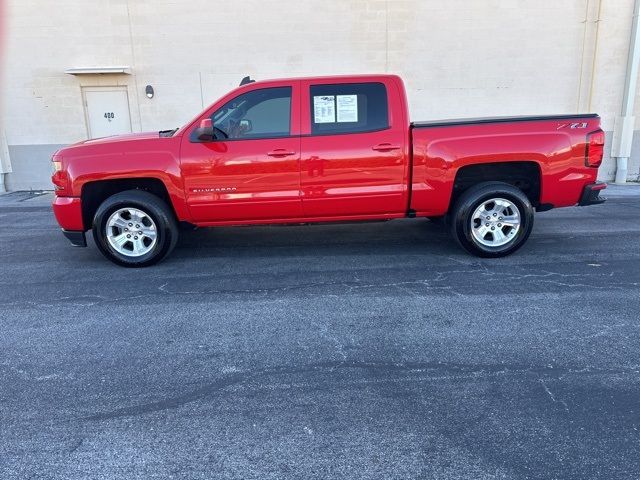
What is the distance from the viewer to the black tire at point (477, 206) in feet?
18.8

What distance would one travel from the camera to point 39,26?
36.4 feet

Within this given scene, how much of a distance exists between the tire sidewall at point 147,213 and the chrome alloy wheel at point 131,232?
0.04m

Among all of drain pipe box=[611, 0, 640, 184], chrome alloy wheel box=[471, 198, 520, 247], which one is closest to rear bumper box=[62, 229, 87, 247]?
chrome alloy wheel box=[471, 198, 520, 247]

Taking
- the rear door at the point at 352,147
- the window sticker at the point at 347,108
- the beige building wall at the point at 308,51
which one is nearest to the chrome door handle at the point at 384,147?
the rear door at the point at 352,147

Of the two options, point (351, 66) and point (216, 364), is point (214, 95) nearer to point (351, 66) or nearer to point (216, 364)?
point (351, 66)

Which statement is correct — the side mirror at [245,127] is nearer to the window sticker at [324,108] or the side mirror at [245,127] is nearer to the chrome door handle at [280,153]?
the chrome door handle at [280,153]

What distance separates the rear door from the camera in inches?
221

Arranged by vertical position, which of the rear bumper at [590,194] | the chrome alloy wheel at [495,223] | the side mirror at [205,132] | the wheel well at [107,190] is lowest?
the chrome alloy wheel at [495,223]

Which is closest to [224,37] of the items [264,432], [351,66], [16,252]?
[351,66]

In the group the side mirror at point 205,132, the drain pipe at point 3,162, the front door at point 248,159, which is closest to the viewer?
the side mirror at point 205,132

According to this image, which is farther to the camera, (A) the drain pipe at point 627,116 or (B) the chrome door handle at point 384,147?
(A) the drain pipe at point 627,116

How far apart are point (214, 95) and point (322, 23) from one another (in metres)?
2.85

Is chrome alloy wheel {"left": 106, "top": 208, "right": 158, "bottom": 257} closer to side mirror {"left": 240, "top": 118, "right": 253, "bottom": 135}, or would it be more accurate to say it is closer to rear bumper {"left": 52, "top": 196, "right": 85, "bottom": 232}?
rear bumper {"left": 52, "top": 196, "right": 85, "bottom": 232}

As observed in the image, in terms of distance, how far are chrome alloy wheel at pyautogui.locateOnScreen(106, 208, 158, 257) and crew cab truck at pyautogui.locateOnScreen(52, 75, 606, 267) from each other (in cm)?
1
